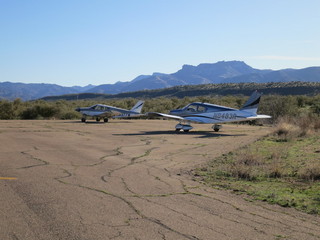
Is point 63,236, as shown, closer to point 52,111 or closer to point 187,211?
point 187,211

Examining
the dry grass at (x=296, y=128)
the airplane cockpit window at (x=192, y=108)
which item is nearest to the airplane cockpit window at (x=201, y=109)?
the airplane cockpit window at (x=192, y=108)

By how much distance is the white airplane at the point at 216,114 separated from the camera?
2439 cm

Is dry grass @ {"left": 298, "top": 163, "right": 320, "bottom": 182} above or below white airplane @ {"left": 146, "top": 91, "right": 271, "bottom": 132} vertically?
below

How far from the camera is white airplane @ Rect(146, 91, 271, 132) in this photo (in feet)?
80.0

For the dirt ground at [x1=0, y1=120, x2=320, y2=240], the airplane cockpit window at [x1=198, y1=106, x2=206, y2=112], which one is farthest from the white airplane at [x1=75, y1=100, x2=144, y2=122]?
the dirt ground at [x1=0, y1=120, x2=320, y2=240]

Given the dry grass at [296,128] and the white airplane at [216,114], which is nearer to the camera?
the dry grass at [296,128]

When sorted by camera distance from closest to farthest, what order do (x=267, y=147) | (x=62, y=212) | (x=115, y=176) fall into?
(x=62, y=212)
(x=115, y=176)
(x=267, y=147)

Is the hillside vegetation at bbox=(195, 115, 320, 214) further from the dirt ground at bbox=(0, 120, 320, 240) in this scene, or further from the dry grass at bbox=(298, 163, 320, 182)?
the dirt ground at bbox=(0, 120, 320, 240)

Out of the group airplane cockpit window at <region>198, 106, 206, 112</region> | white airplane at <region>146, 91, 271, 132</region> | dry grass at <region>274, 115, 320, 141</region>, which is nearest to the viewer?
dry grass at <region>274, 115, 320, 141</region>

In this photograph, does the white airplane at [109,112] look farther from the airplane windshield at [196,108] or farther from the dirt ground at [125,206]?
the dirt ground at [125,206]

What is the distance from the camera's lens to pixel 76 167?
11117 mm

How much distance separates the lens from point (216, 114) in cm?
2483

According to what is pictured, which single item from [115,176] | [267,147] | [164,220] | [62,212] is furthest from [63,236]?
[267,147]

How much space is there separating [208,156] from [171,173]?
3.65 m
